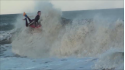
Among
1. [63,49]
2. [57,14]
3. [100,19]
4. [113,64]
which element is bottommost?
[113,64]

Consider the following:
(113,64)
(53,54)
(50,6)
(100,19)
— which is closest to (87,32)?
(100,19)

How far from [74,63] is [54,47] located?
181 cm

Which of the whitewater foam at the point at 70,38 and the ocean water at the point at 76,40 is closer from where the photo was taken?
the ocean water at the point at 76,40

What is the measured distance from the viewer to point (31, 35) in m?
9.31

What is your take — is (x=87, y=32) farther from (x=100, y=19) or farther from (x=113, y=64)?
(x=113, y=64)

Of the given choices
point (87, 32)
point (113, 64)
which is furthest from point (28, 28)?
point (113, 64)

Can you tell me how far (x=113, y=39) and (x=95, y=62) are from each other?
1434 mm

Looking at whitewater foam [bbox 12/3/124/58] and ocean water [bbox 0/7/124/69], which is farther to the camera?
whitewater foam [bbox 12/3/124/58]

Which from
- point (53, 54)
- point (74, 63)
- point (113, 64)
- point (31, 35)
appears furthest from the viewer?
point (31, 35)

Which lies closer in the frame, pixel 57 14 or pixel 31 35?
pixel 31 35

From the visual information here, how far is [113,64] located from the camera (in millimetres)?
5707

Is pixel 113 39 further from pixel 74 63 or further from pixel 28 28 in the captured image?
pixel 28 28

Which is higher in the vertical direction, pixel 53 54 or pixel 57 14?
pixel 57 14

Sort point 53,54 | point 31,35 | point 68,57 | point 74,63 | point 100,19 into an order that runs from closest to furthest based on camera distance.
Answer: point 74,63
point 68,57
point 53,54
point 100,19
point 31,35
